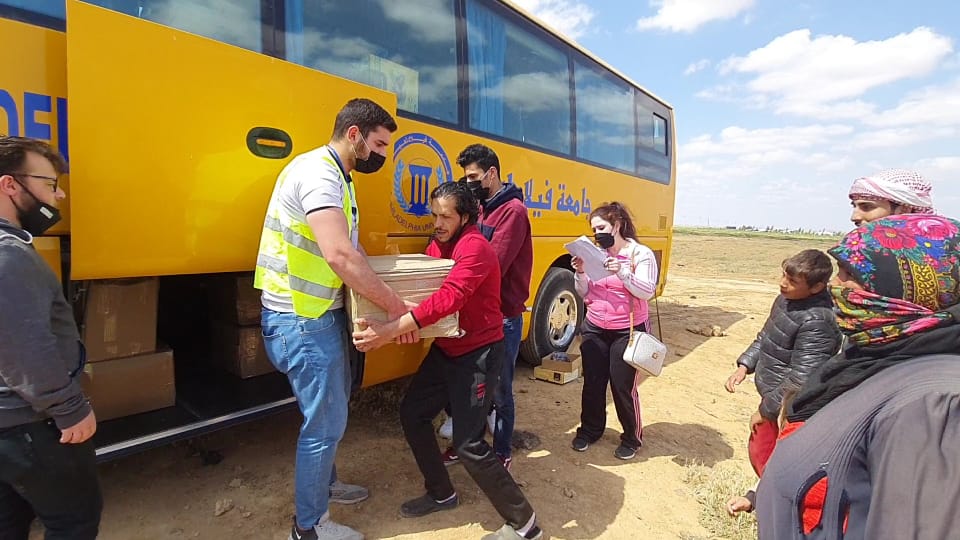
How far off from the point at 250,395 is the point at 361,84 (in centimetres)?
191

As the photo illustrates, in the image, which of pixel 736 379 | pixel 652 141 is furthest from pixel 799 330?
pixel 652 141

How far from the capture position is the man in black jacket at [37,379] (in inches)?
57.2

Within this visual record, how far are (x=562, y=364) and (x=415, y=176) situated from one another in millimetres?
2556

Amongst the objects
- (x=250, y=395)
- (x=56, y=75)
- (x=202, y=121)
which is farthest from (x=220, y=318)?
(x=56, y=75)

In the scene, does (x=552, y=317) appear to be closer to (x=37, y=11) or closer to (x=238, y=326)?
(x=238, y=326)

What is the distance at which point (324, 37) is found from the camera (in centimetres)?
284

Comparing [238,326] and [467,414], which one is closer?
[467,414]

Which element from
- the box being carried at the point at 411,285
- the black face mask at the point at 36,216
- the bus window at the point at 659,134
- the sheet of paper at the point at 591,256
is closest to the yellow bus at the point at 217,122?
the black face mask at the point at 36,216

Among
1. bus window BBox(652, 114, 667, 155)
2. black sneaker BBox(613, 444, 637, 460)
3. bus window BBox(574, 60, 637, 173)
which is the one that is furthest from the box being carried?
bus window BBox(652, 114, 667, 155)

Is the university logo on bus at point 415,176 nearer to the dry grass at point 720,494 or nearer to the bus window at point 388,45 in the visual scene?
the bus window at point 388,45

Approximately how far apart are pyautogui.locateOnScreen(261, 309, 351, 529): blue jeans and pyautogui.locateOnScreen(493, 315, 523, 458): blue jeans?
1029 mm

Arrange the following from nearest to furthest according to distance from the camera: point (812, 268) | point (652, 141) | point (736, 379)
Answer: point (812, 268)
point (736, 379)
point (652, 141)

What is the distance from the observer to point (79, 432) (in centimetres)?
160

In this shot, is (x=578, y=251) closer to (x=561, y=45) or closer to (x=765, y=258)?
(x=561, y=45)
